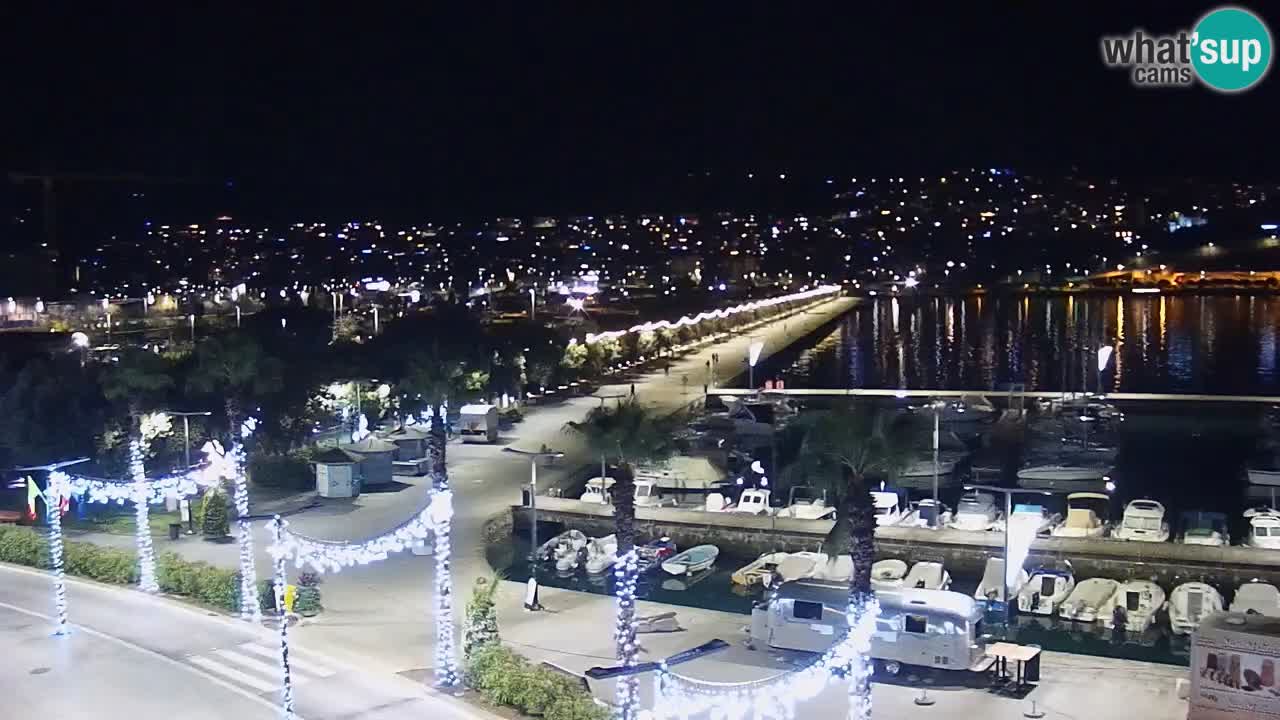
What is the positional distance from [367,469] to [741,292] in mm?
124953

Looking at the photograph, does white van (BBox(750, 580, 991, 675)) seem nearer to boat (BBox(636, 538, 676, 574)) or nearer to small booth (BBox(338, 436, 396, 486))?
boat (BBox(636, 538, 676, 574))

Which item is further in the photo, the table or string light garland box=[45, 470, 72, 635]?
string light garland box=[45, 470, 72, 635]

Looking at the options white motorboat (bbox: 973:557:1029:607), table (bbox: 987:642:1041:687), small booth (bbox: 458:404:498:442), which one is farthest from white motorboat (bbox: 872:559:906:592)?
small booth (bbox: 458:404:498:442)

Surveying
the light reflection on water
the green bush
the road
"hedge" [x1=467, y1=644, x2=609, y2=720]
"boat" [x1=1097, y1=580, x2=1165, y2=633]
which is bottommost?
"boat" [x1=1097, y1=580, x2=1165, y2=633]

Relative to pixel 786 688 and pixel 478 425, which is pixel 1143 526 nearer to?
pixel 786 688

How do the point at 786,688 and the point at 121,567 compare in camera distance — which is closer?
the point at 786,688

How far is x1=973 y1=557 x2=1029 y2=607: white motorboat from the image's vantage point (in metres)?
20.1

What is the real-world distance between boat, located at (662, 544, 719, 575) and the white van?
625 cm

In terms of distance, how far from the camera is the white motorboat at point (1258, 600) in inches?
754

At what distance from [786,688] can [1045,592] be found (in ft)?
30.6

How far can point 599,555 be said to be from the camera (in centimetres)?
2338

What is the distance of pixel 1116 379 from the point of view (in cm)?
6481

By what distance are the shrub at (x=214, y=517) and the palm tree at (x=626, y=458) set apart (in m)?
11.2

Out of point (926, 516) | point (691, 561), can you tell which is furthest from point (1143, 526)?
point (691, 561)
